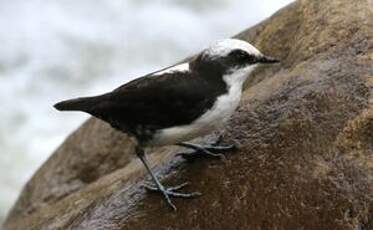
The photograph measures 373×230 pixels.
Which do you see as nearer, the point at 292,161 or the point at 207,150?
the point at 292,161

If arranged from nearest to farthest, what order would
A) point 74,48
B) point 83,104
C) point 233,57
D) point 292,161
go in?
1. point 292,161
2. point 233,57
3. point 83,104
4. point 74,48

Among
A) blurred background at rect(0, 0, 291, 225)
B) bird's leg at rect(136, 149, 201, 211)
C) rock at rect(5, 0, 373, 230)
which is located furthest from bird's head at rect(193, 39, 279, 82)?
blurred background at rect(0, 0, 291, 225)

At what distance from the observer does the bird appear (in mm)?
4258

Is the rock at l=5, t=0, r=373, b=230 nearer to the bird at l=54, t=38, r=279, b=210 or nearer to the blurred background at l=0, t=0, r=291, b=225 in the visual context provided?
Answer: the bird at l=54, t=38, r=279, b=210

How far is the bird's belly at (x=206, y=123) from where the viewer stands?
425 centimetres

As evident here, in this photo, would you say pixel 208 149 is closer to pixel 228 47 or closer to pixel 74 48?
pixel 228 47

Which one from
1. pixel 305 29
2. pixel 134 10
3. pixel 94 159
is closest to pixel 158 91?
pixel 305 29

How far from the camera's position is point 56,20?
1349cm

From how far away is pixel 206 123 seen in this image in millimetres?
4262

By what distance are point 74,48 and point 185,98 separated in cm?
879

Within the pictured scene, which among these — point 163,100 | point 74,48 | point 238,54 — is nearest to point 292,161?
point 238,54

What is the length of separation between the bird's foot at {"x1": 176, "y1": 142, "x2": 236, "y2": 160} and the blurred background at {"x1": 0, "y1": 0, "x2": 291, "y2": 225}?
6.58 m

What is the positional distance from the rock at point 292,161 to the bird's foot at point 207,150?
1.9 inches

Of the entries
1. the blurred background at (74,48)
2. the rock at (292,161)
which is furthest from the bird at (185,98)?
the blurred background at (74,48)
